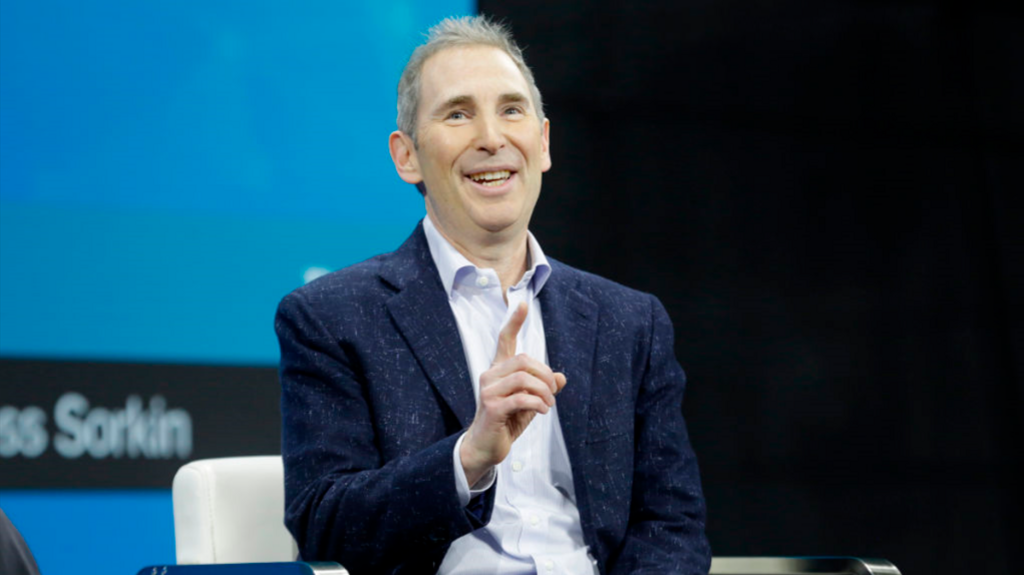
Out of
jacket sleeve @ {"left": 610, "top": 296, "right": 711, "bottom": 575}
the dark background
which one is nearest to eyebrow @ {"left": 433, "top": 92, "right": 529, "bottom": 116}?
jacket sleeve @ {"left": 610, "top": 296, "right": 711, "bottom": 575}

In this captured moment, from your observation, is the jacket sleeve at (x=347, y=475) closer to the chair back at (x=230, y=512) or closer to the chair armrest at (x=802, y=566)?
the chair back at (x=230, y=512)

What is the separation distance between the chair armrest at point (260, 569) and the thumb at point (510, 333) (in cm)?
41

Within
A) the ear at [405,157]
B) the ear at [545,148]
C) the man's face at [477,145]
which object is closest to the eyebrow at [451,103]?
the man's face at [477,145]

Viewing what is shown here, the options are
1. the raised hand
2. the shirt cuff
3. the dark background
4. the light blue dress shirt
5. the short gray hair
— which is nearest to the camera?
the raised hand

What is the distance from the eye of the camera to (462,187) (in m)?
2.25

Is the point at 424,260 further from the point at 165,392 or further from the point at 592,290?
the point at 165,392

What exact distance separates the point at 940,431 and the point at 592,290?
2.65m

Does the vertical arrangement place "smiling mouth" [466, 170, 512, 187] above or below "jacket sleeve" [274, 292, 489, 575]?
above

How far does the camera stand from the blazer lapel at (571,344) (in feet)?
7.13

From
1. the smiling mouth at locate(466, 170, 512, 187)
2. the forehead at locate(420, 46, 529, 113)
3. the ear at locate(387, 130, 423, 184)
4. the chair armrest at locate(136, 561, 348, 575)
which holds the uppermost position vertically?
the forehead at locate(420, 46, 529, 113)

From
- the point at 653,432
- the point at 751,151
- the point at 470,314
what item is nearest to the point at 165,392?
the point at 470,314

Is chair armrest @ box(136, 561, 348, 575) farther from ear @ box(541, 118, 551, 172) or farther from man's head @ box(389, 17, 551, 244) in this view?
ear @ box(541, 118, 551, 172)

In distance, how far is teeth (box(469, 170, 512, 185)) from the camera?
225 centimetres

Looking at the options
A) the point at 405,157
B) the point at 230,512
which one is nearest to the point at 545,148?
the point at 405,157
